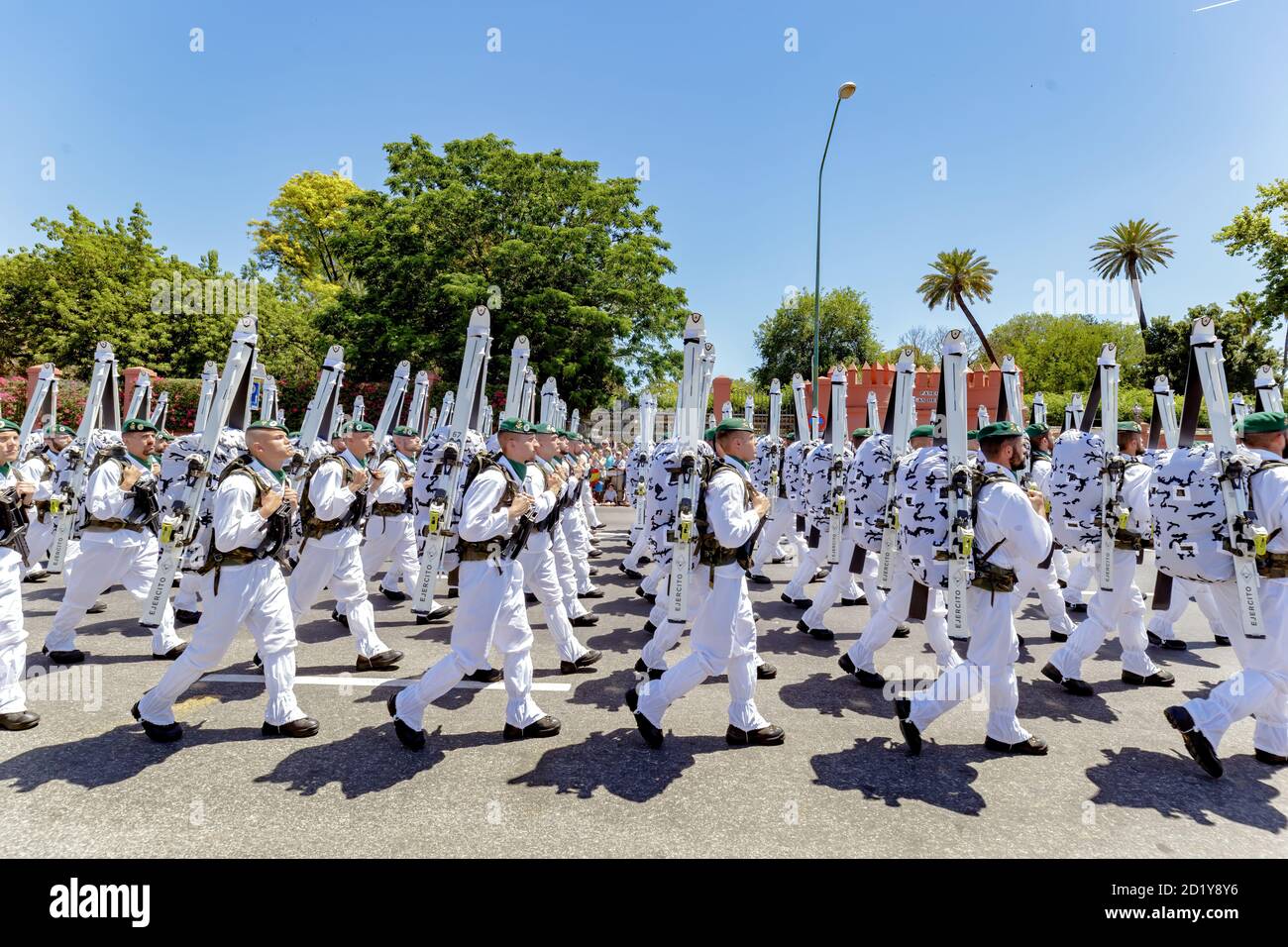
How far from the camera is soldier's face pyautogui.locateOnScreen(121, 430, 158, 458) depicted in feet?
21.0

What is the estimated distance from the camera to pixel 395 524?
26.5 feet

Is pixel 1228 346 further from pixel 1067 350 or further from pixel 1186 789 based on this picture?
pixel 1186 789

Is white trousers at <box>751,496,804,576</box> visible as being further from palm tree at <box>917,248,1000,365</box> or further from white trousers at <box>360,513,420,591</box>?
palm tree at <box>917,248,1000,365</box>

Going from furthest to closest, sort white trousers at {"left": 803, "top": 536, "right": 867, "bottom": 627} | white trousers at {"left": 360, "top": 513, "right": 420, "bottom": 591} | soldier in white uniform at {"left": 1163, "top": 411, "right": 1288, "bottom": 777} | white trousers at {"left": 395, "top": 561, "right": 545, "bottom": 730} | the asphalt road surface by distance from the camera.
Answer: white trousers at {"left": 360, "top": 513, "right": 420, "bottom": 591}, white trousers at {"left": 803, "top": 536, "right": 867, "bottom": 627}, white trousers at {"left": 395, "top": 561, "right": 545, "bottom": 730}, soldier in white uniform at {"left": 1163, "top": 411, "right": 1288, "bottom": 777}, the asphalt road surface

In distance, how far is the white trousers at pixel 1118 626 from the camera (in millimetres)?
5570

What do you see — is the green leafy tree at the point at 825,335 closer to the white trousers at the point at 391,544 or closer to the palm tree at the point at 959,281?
the palm tree at the point at 959,281

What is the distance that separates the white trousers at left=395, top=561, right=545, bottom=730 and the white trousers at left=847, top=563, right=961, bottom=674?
2.78 metres

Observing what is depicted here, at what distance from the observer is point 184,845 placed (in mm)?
3229

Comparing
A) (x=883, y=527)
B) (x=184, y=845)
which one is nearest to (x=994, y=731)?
(x=883, y=527)

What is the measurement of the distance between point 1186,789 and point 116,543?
8312mm

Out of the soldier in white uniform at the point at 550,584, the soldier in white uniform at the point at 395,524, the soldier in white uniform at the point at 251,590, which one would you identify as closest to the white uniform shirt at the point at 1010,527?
the soldier in white uniform at the point at 550,584

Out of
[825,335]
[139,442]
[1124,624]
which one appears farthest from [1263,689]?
[825,335]

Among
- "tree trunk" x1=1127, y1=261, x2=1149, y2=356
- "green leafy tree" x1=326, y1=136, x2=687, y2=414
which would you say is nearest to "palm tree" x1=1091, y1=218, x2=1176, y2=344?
"tree trunk" x1=1127, y1=261, x2=1149, y2=356

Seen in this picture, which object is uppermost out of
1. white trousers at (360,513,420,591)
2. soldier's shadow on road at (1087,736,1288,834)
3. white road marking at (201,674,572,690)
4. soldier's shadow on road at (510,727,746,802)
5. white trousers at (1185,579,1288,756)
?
white trousers at (360,513,420,591)
